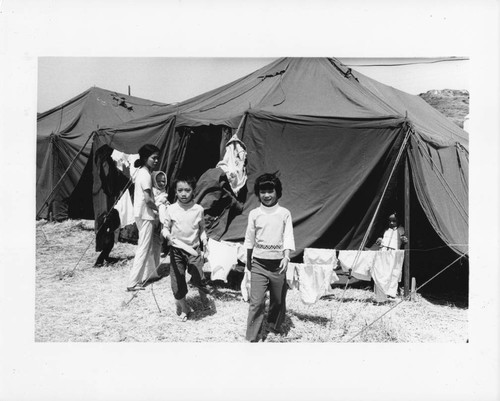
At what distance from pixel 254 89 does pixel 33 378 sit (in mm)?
4164

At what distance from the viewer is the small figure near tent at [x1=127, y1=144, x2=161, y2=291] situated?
4.46m

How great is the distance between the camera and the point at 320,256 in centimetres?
443

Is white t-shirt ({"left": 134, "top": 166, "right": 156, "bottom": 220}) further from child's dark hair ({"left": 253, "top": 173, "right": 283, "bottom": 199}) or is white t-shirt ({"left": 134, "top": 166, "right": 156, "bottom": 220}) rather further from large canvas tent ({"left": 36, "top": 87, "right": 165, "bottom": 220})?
large canvas tent ({"left": 36, "top": 87, "right": 165, "bottom": 220})

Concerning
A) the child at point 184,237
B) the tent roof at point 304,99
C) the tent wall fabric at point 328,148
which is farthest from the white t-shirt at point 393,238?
the child at point 184,237

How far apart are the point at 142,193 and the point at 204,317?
1384 mm

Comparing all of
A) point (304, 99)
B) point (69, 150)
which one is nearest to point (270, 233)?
point (304, 99)

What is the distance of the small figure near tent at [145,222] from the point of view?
4.46m

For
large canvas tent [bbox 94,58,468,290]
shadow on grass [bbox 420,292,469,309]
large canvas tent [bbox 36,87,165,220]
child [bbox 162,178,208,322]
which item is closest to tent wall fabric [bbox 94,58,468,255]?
large canvas tent [bbox 94,58,468,290]

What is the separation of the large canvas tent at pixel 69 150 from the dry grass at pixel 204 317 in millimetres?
3706

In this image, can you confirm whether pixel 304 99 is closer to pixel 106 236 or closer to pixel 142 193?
pixel 142 193

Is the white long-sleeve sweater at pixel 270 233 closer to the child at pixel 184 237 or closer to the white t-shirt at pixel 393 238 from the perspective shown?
the child at pixel 184 237

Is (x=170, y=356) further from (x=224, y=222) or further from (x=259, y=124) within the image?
(x=259, y=124)

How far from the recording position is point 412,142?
4484 millimetres

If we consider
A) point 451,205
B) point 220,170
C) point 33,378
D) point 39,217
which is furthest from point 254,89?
point 39,217
